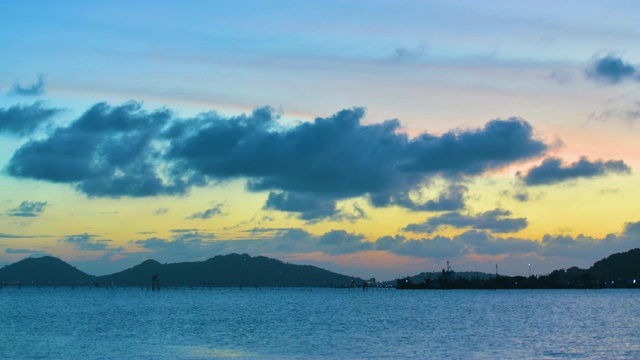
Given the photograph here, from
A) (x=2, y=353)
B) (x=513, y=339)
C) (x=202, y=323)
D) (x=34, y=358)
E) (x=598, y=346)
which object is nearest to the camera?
(x=34, y=358)

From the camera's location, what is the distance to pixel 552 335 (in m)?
113

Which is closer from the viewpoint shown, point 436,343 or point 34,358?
point 34,358

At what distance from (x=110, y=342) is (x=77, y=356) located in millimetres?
16381

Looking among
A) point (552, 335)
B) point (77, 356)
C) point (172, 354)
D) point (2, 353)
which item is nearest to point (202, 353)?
point (172, 354)

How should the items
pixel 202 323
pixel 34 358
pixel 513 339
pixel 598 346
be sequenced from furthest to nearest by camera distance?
pixel 202 323 → pixel 513 339 → pixel 598 346 → pixel 34 358

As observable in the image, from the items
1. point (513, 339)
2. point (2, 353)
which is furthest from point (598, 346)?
point (2, 353)

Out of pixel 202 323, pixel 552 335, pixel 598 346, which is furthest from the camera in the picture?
pixel 202 323

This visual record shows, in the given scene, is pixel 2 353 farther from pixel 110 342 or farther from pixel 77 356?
pixel 110 342

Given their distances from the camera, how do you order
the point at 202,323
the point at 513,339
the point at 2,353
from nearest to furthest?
the point at 2,353 < the point at 513,339 < the point at 202,323

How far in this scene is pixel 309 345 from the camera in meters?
96.6

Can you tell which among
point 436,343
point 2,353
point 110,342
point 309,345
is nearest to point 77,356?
point 2,353

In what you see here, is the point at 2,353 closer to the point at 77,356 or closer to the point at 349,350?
the point at 77,356

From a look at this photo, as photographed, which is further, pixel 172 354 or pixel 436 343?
pixel 436 343

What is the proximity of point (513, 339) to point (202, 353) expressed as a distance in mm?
43339
